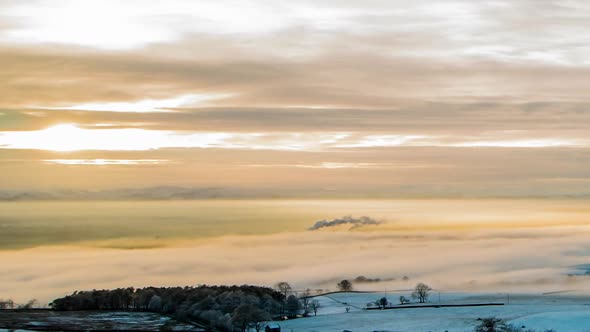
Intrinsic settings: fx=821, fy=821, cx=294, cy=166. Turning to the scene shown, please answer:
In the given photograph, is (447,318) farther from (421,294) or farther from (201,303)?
(421,294)

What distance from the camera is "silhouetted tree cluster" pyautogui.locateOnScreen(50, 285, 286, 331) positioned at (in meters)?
118

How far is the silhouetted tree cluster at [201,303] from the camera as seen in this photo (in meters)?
118

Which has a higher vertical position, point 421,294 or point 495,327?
point 421,294

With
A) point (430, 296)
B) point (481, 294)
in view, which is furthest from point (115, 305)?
point (481, 294)

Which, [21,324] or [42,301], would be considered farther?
[42,301]

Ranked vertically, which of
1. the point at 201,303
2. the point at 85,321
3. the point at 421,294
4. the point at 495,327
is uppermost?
the point at 421,294

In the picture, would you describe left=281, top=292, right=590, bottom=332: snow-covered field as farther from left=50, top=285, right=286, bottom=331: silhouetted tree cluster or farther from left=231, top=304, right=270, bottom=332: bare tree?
left=50, top=285, right=286, bottom=331: silhouetted tree cluster

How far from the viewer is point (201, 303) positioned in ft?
433

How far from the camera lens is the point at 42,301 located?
172 meters

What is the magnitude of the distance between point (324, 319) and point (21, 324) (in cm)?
4588

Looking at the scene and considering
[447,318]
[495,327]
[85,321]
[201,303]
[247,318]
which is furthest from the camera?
[201,303]

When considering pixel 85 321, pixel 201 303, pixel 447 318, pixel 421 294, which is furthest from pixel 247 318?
pixel 421 294

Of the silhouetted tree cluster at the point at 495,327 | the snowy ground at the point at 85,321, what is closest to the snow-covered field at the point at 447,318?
the silhouetted tree cluster at the point at 495,327

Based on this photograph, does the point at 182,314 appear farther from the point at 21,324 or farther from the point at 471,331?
the point at 471,331
